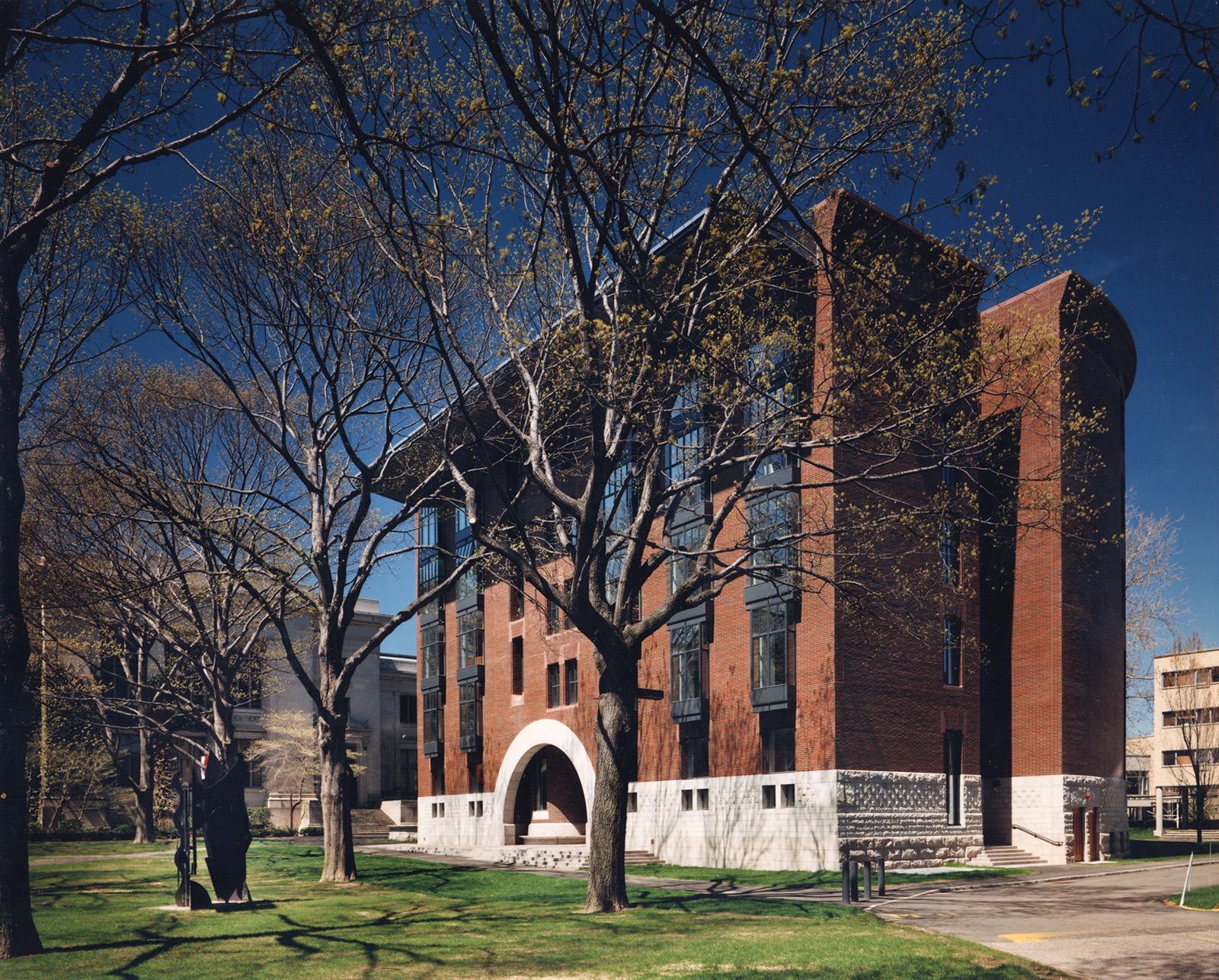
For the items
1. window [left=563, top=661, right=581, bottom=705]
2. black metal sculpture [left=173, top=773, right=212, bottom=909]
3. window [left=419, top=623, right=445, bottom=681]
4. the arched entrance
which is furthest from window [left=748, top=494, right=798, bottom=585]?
window [left=419, top=623, right=445, bottom=681]

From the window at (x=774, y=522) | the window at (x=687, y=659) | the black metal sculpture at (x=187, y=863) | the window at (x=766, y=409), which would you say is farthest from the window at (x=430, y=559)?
the black metal sculpture at (x=187, y=863)

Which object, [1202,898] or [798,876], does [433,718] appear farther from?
[1202,898]

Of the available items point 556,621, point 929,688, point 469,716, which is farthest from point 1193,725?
point 469,716

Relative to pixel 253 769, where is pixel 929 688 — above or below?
above

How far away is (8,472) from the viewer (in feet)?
38.2

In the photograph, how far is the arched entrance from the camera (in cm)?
4184

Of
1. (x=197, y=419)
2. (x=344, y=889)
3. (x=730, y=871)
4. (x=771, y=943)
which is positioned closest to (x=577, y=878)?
(x=730, y=871)

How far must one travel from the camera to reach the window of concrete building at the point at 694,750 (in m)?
31.4

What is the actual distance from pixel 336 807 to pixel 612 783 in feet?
28.4

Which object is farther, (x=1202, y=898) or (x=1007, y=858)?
(x=1007, y=858)

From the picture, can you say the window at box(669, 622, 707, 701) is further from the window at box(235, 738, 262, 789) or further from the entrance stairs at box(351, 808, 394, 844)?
the window at box(235, 738, 262, 789)

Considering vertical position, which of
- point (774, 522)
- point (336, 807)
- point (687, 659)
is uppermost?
point (774, 522)

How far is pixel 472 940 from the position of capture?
12977mm

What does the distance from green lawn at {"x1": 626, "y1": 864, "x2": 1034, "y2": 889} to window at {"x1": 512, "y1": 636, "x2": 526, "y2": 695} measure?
14434mm
